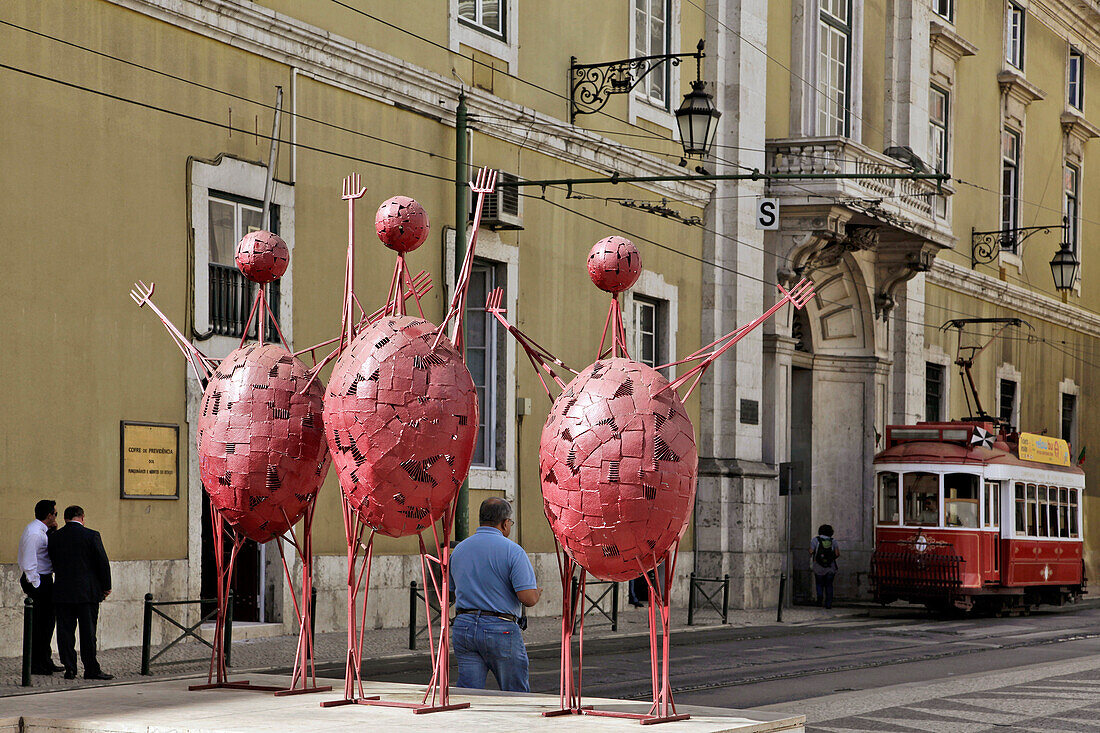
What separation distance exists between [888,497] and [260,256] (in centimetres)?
2030

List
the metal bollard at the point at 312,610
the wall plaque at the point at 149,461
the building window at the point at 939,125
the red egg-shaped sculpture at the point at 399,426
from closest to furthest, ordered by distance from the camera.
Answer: the red egg-shaped sculpture at the point at 399,426 → the metal bollard at the point at 312,610 → the wall plaque at the point at 149,461 → the building window at the point at 939,125

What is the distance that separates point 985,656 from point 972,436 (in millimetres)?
8809

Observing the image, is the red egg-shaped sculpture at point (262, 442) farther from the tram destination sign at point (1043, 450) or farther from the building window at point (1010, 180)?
the building window at point (1010, 180)

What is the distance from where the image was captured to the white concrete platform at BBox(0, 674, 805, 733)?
6.88 metres

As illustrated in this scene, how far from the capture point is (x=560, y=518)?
7410 mm

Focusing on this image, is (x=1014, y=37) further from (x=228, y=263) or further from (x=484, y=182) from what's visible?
(x=484, y=182)

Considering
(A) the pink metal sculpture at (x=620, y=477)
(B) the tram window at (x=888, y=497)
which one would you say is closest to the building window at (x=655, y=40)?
(B) the tram window at (x=888, y=497)

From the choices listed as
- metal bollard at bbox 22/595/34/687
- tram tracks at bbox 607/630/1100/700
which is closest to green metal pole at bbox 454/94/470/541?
tram tracks at bbox 607/630/1100/700

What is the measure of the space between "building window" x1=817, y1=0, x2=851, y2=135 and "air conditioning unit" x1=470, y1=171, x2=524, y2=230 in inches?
409

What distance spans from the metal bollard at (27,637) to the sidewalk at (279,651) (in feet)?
Result: 0.37

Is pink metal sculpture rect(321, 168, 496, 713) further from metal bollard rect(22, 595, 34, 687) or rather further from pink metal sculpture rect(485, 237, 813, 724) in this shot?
metal bollard rect(22, 595, 34, 687)

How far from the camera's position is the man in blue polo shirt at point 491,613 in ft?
29.0

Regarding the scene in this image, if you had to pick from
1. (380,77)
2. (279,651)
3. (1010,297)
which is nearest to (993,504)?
(380,77)

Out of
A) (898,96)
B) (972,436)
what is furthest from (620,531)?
(898,96)
